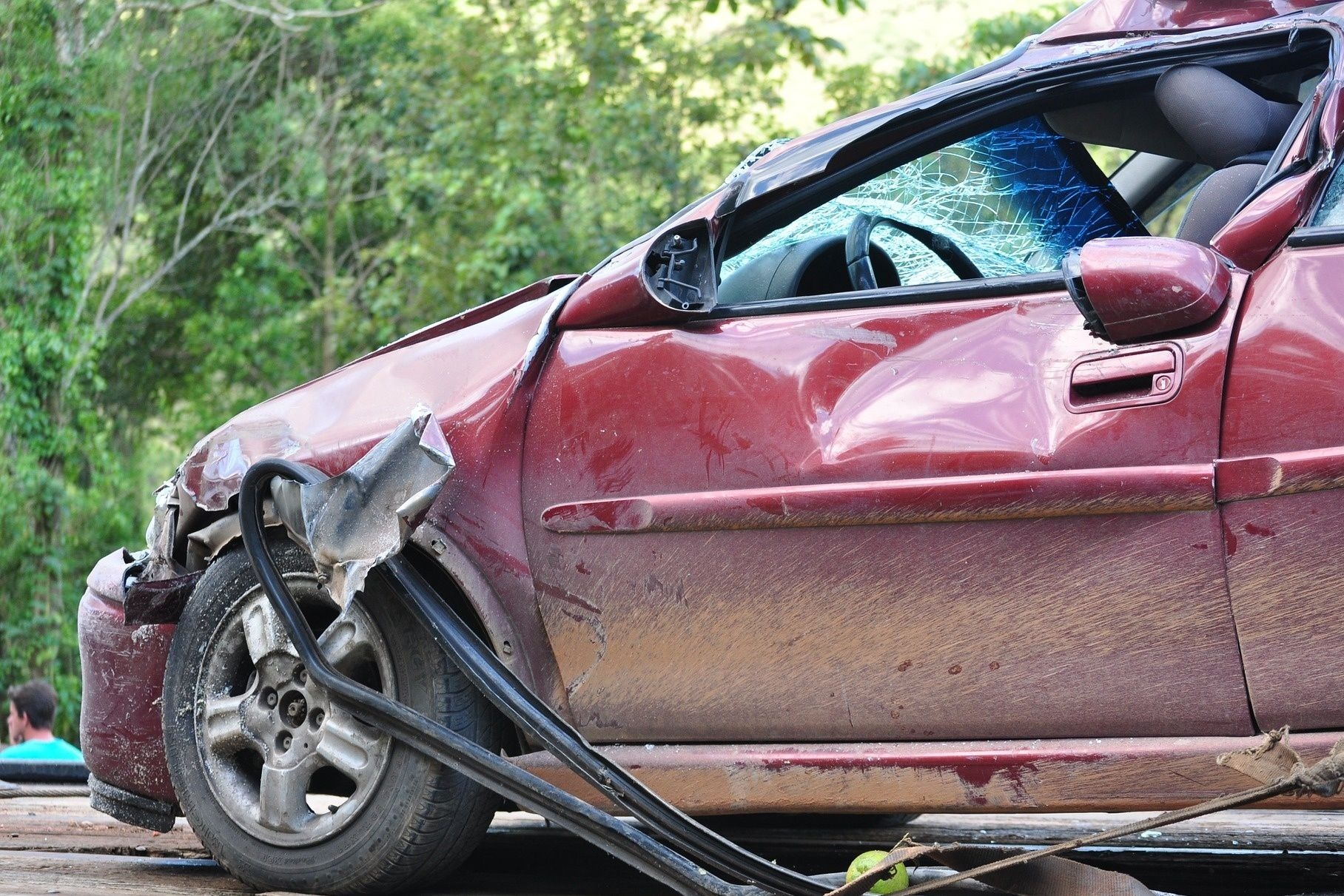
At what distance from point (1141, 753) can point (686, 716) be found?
82 centimetres

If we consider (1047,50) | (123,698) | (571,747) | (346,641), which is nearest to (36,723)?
(123,698)

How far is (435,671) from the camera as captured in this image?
2787 mm

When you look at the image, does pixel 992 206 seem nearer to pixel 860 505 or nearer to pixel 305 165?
pixel 860 505

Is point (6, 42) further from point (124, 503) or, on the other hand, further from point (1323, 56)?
point (1323, 56)

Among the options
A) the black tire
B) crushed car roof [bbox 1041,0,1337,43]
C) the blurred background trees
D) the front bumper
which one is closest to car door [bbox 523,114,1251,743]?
the black tire

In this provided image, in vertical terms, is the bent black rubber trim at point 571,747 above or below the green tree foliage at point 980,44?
below

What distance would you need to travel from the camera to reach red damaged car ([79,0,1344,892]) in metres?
2.28

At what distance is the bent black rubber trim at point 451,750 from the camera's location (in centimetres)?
247

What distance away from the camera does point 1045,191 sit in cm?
332

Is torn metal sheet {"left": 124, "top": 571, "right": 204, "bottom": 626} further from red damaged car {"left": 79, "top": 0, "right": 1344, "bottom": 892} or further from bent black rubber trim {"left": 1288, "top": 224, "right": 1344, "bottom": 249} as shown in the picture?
bent black rubber trim {"left": 1288, "top": 224, "right": 1344, "bottom": 249}

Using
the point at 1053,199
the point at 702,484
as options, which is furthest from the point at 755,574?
the point at 1053,199

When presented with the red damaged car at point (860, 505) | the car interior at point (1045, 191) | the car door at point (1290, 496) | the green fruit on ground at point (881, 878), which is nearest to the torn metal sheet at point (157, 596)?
the red damaged car at point (860, 505)

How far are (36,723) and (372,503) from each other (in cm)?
451

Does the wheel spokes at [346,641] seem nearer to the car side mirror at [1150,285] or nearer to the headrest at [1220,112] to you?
the car side mirror at [1150,285]
